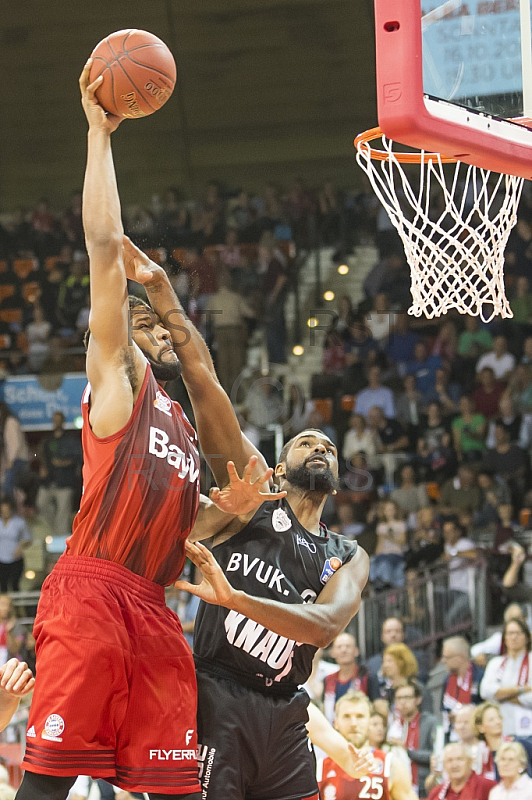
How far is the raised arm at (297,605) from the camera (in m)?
3.58

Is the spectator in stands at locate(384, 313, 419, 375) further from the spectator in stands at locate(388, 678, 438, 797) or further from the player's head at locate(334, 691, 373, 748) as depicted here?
the player's head at locate(334, 691, 373, 748)

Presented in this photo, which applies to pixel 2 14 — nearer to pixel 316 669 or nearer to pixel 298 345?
pixel 298 345

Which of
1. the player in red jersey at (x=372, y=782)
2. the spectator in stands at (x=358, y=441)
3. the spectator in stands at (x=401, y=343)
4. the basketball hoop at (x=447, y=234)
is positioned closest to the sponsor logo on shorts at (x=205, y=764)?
the basketball hoop at (x=447, y=234)

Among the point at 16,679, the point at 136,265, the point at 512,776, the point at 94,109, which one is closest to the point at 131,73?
the point at 94,109

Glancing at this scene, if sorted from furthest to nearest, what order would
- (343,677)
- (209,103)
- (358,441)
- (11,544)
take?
(209,103) → (358,441) → (11,544) → (343,677)

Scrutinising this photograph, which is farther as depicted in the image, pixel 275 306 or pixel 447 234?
pixel 275 306

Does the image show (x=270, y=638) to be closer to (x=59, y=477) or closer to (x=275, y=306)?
(x=59, y=477)

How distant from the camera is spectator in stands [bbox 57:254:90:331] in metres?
12.5

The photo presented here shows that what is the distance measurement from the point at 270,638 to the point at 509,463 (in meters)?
7.13

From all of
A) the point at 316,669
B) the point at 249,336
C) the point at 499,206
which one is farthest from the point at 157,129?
the point at 499,206

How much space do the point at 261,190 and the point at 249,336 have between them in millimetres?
2598

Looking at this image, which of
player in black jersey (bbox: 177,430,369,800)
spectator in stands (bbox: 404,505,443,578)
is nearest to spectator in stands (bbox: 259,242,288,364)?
spectator in stands (bbox: 404,505,443,578)

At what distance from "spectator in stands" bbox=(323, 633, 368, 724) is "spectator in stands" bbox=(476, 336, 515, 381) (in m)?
4.27

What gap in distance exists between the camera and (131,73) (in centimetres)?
371
